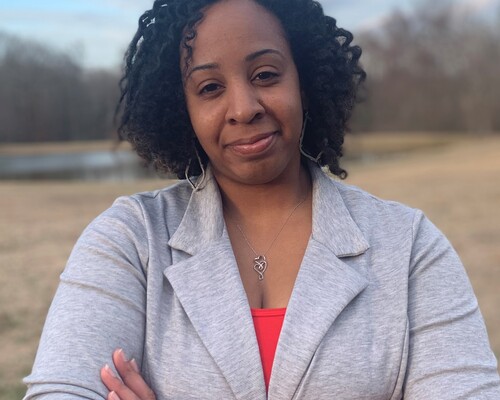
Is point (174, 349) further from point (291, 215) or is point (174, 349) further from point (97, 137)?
point (97, 137)

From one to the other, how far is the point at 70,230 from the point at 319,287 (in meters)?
10.1

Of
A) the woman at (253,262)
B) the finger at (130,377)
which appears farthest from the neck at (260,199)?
the finger at (130,377)

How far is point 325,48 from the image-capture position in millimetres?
2078

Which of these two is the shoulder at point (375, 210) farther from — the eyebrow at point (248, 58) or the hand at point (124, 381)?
the hand at point (124, 381)

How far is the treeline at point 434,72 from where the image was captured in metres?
57.9

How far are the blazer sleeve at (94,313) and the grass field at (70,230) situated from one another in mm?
3127

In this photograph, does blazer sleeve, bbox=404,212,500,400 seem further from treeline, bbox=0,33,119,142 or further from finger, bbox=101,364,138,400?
treeline, bbox=0,33,119,142

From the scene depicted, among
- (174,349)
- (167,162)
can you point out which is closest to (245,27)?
(167,162)

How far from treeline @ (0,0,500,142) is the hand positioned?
56.9m

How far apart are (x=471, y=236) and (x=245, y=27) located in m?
8.56

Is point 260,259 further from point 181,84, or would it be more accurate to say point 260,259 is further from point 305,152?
point 181,84

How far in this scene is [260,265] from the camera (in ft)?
6.20

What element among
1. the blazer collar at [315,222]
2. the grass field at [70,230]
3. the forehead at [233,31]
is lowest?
the blazer collar at [315,222]

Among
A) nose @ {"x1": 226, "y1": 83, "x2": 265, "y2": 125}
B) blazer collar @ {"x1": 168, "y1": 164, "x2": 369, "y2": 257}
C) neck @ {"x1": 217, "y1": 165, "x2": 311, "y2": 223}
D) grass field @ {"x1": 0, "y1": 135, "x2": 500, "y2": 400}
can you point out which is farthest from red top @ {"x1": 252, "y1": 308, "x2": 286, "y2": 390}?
grass field @ {"x1": 0, "y1": 135, "x2": 500, "y2": 400}
